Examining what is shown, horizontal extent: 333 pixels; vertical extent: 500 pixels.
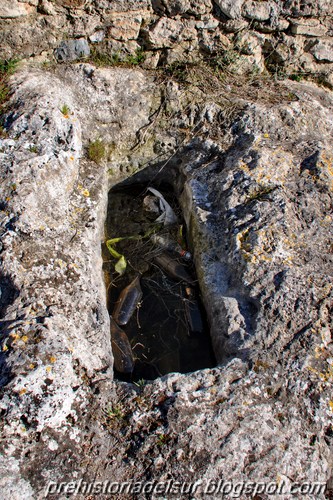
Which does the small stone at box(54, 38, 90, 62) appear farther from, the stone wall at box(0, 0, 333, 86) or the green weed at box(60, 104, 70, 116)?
the green weed at box(60, 104, 70, 116)

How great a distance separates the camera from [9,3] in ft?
13.0

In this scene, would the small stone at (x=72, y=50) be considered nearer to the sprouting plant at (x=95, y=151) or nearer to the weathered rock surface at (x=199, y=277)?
the weathered rock surface at (x=199, y=277)

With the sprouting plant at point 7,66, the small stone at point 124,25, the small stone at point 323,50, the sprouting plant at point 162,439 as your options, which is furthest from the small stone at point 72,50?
the sprouting plant at point 162,439

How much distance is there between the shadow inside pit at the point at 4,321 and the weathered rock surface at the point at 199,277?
1cm

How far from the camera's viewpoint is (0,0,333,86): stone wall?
13.7ft

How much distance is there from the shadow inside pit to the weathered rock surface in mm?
11

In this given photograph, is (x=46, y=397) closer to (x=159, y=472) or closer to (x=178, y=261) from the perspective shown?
(x=159, y=472)

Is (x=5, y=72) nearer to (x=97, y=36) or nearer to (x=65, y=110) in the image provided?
(x=65, y=110)

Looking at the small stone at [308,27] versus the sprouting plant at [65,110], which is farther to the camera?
the small stone at [308,27]

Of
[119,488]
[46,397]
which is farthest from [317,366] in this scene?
[46,397]

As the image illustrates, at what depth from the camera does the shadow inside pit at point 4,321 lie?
8.68 feet

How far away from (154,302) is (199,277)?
17.5 inches

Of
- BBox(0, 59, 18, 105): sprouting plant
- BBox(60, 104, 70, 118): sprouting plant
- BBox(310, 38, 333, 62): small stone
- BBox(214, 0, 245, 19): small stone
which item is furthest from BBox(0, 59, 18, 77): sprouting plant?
BBox(310, 38, 333, 62): small stone

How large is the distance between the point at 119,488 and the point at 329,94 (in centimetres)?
426
